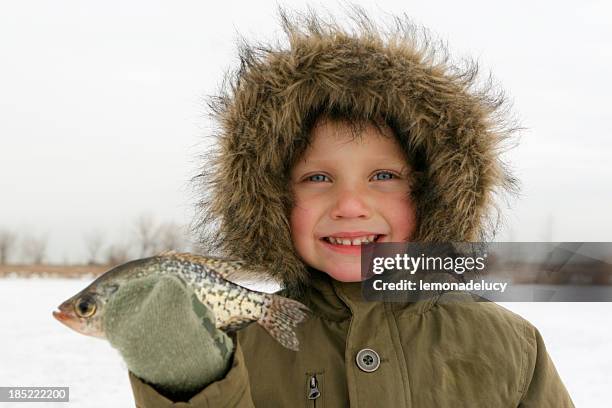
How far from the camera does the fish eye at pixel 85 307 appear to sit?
159cm

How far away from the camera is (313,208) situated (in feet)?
7.35

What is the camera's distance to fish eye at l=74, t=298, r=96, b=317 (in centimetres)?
159

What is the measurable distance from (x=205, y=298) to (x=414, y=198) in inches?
40.2

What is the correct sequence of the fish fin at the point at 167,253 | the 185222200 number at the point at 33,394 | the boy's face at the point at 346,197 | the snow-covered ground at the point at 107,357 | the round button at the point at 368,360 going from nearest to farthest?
the fish fin at the point at 167,253 → the round button at the point at 368,360 → the boy's face at the point at 346,197 → the 185222200 number at the point at 33,394 → the snow-covered ground at the point at 107,357

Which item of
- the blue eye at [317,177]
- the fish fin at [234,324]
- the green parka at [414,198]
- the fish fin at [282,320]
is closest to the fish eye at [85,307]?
the fish fin at [234,324]

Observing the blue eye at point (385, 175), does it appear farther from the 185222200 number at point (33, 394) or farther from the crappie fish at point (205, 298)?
the 185222200 number at point (33, 394)

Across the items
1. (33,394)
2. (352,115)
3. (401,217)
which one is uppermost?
(352,115)

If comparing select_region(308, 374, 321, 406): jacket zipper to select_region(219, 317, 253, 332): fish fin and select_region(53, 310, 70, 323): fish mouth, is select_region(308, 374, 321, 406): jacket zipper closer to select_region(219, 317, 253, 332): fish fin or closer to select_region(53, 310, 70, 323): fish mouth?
select_region(219, 317, 253, 332): fish fin

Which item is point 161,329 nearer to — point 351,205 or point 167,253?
point 167,253

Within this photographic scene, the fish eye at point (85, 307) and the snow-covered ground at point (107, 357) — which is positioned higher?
the fish eye at point (85, 307)

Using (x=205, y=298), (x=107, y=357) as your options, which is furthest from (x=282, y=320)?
(x=107, y=357)

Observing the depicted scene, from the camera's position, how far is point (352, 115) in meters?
2.29

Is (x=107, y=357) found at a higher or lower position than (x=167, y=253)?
lower

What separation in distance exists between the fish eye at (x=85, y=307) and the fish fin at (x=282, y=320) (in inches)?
19.4
